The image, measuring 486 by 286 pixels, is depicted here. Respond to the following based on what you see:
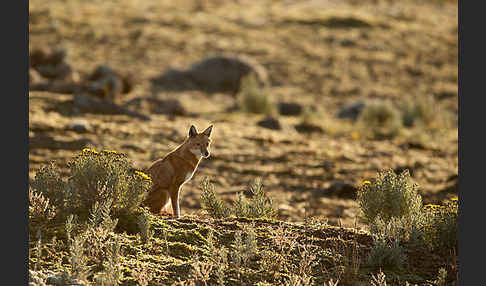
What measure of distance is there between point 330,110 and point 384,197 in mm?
16424

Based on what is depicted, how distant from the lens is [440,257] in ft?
20.9

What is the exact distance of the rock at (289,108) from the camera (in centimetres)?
2175

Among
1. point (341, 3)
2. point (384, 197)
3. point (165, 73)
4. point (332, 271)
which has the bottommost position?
point (332, 271)

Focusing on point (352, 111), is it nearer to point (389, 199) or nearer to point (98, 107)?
point (98, 107)

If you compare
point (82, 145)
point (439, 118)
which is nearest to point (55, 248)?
point (82, 145)

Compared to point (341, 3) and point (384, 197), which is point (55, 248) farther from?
point (341, 3)

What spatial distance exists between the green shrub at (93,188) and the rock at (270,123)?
1174 cm

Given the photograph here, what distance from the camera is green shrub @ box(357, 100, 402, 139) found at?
19.1 metres

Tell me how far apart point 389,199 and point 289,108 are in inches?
588

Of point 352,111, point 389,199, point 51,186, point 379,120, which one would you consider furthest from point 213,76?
point 51,186

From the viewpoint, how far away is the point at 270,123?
18109 mm

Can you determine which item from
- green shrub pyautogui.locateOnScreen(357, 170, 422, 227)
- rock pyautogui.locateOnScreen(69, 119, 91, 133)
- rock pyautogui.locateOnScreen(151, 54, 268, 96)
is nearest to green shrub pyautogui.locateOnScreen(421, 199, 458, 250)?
green shrub pyautogui.locateOnScreen(357, 170, 422, 227)

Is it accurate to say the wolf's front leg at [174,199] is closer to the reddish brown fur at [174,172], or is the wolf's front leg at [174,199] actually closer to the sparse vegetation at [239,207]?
the reddish brown fur at [174,172]

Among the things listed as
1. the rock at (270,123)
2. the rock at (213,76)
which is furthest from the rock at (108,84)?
the rock at (270,123)
